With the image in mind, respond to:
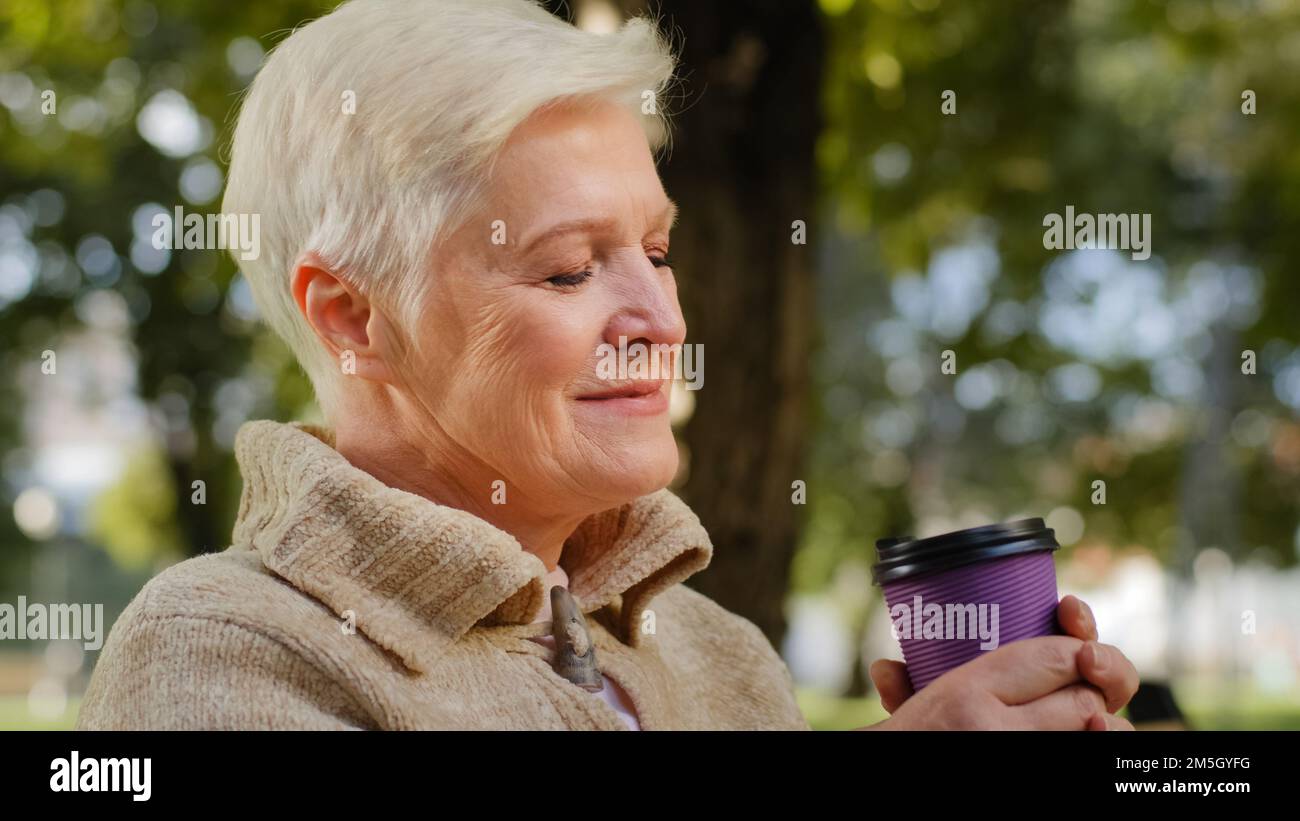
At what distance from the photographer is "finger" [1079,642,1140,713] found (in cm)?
144

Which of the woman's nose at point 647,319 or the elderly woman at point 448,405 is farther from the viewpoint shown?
the woman's nose at point 647,319

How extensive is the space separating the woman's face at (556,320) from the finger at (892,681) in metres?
0.35

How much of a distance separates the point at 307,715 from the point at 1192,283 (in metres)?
14.4

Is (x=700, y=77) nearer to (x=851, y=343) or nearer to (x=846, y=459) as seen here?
(x=846, y=459)

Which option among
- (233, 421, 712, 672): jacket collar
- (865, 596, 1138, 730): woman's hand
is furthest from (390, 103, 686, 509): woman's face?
(865, 596, 1138, 730): woman's hand

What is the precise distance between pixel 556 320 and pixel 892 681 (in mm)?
584

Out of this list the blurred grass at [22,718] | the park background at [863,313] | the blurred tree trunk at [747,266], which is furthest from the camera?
the blurred grass at [22,718]

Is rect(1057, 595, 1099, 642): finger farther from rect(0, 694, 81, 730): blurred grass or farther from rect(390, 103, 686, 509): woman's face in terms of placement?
rect(0, 694, 81, 730): blurred grass

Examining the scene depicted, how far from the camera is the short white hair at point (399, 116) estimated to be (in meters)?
1.53

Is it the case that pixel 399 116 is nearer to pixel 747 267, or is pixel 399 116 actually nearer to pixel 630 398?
pixel 630 398

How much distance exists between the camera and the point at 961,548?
145 centimetres

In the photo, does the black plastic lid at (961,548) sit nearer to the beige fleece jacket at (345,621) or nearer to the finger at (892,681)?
the finger at (892,681)

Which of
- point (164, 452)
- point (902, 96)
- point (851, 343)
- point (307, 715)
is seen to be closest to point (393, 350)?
point (307, 715)

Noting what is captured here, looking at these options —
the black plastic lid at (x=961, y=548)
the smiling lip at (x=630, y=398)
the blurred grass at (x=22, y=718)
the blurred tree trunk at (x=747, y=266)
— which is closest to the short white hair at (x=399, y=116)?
→ the smiling lip at (x=630, y=398)
